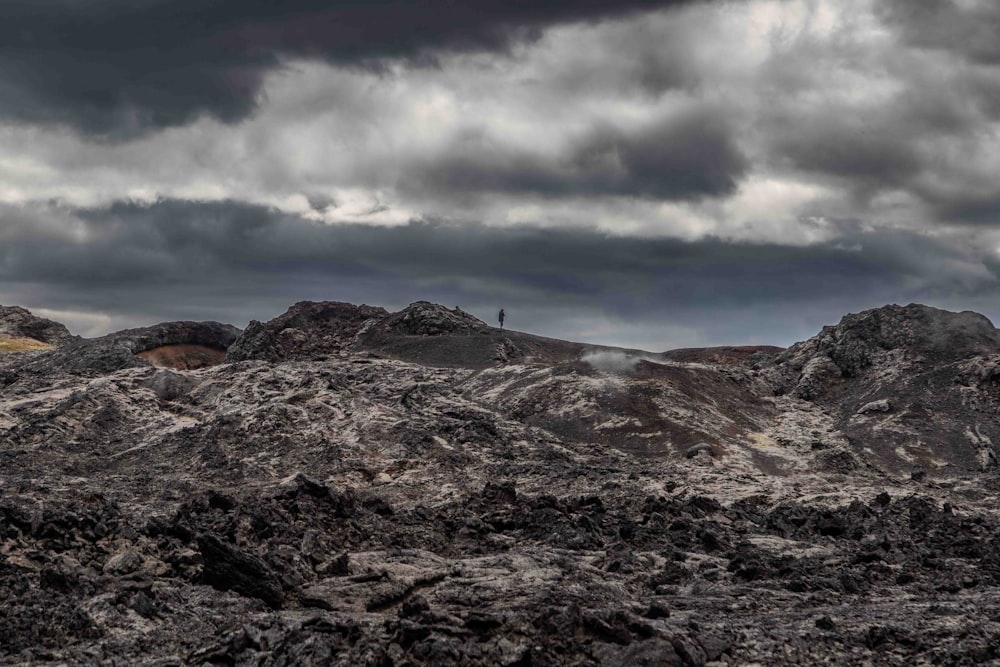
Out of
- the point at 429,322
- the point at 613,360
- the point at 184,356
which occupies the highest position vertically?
the point at 429,322

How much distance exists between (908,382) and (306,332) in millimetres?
58914

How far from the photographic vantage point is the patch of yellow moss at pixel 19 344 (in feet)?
320

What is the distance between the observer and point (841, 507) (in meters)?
39.9

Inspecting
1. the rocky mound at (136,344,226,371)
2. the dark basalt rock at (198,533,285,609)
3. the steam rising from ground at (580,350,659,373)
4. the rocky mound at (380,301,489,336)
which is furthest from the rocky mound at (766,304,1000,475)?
the rocky mound at (136,344,226,371)

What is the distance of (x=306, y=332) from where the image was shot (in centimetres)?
8975

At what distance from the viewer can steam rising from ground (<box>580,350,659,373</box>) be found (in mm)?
64375

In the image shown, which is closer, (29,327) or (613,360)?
(613,360)

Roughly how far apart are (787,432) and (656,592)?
33.3m

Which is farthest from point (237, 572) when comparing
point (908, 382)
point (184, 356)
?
point (184, 356)

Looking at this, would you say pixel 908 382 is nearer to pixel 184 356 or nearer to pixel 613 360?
pixel 613 360

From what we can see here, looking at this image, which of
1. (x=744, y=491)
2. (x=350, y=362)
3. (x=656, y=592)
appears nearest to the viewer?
(x=656, y=592)

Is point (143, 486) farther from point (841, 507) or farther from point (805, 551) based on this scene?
point (841, 507)

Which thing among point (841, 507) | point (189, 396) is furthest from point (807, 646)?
point (189, 396)

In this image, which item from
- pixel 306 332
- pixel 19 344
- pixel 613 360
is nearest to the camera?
pixel 613 360
